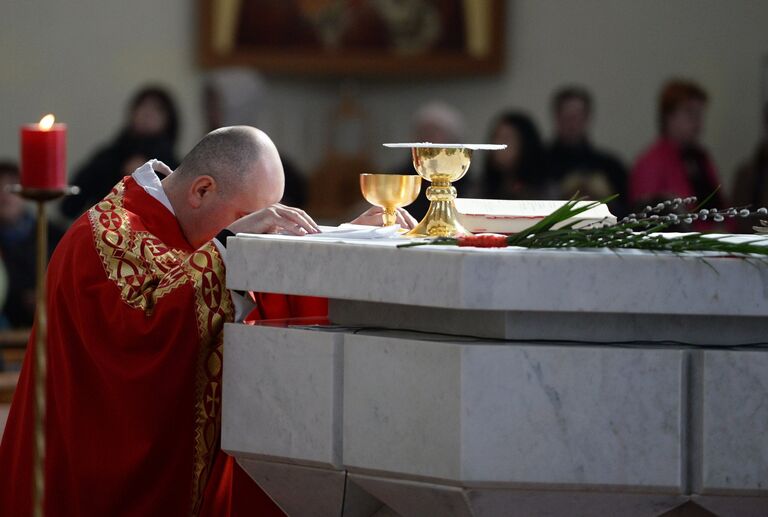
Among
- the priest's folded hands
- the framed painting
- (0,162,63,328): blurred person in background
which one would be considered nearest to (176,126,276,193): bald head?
the priest's folded hands

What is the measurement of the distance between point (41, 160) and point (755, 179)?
7.08 m

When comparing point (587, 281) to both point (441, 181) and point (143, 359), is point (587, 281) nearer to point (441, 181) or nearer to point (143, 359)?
point (441, 181)

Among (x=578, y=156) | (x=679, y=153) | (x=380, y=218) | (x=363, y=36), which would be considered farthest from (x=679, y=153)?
(x=380, y=218)

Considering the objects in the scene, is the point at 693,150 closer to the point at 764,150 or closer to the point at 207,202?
the point at 764,150

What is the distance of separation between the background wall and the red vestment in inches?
217

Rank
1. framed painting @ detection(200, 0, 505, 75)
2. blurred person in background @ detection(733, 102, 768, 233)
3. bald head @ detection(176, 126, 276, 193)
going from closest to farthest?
bald head @ detection(176, 126, 276, 193)
blurred person in background @ detection(733, 102, 768, 233)
framed painting @ detection(200, 0, 505, 75)

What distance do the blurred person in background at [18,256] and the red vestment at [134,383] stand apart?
15.8 feet

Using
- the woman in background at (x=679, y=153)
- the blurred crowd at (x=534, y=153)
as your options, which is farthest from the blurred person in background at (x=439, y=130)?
the woman in background at (x=679, y=153)

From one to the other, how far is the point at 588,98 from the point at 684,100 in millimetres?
592

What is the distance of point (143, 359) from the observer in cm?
289

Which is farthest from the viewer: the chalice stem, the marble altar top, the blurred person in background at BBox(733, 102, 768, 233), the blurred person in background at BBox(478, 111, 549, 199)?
the blurred person in background at BBox(733, 102, 768, 233)

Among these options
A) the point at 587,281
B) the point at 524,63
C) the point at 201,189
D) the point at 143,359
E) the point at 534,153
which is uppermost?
the point at 524,63

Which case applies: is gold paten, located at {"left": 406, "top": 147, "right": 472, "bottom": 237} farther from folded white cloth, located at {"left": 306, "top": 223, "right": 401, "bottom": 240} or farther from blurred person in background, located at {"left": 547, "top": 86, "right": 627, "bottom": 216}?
blurred person in background, located at {"left": 547, "top": 86, "right": 627, "bottom": 216}

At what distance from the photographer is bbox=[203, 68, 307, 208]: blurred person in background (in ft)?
28.2
